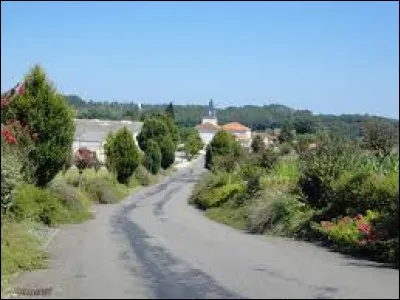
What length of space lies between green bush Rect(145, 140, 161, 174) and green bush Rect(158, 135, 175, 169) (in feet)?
13.7

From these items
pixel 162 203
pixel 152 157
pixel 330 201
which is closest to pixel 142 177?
pixel 152 157

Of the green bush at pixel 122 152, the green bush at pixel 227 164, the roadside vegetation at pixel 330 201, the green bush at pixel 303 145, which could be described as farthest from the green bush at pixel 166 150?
the roadside vegetation at pixel 330 201

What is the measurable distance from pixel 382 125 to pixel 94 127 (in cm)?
7429

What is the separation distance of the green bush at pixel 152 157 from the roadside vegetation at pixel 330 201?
41968 millimetres

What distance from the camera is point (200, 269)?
540 inches

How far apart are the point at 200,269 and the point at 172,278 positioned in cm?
132

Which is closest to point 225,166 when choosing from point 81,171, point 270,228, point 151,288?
point 81,171

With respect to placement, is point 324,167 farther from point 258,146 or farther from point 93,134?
point 93,134

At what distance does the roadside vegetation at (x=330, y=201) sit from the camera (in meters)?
16.4

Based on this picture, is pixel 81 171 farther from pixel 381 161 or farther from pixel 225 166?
pixel 381 161

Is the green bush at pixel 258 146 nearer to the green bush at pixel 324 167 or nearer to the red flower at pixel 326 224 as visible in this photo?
the green bush at pixel 324 167

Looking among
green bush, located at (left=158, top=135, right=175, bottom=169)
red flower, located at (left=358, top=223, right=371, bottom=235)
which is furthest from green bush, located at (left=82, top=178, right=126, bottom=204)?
green bush, located at (left=158, top=135, right=175, bottom=169)

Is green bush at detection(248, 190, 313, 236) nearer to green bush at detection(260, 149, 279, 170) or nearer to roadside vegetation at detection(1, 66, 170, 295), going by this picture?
roadside vegetation at detection(1, 66, 170, 295)

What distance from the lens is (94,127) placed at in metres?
110
